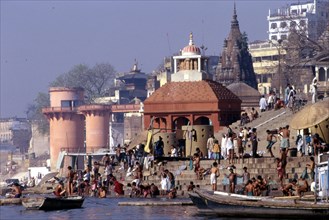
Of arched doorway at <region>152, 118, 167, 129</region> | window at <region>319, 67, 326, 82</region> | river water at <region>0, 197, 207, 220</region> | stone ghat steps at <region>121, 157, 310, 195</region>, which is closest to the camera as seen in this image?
river water at <region>0, 197, 207, 220</region>

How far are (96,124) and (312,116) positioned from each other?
62250mm

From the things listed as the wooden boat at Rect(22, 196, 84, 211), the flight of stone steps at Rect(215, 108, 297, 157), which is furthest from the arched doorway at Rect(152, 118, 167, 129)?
the wooden boat at Rect(22, 196, 84, 211)

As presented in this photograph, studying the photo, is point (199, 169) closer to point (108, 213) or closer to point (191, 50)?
point (108, 213)

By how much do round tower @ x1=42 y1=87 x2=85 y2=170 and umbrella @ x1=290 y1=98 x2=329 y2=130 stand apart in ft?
183

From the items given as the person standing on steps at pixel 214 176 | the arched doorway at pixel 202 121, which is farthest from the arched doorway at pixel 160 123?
the person standing on steps at pixel 214 176

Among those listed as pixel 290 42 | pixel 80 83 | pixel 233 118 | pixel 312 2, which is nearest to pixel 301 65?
pixel 290 42

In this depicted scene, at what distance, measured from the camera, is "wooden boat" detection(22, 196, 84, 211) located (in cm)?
3888

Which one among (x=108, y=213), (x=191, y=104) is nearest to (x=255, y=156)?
(x=108, y=213)

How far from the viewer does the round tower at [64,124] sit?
98812mm

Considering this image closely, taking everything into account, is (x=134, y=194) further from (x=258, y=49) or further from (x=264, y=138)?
(x=258, y=49)

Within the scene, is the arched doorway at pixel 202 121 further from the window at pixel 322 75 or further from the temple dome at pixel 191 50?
the window at pixel 322 75

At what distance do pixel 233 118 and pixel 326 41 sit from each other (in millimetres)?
24585

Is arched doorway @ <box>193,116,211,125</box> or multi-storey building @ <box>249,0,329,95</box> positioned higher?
multi-storey building @ <box>249,0,329,95</box>

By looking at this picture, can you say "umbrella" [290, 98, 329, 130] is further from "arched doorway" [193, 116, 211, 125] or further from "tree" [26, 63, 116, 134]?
"tree" [26, 63, 116, 134]
